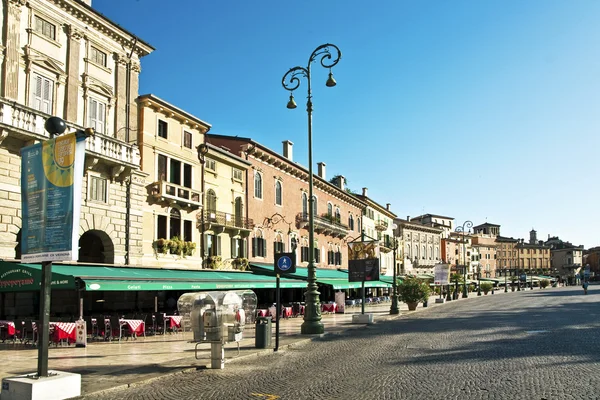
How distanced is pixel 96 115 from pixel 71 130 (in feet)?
8.97

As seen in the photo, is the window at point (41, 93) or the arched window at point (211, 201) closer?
the window at point (41, 93)

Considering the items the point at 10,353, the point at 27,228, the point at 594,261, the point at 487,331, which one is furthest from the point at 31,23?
the point at 594,261

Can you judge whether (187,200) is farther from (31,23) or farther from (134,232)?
(31,23)

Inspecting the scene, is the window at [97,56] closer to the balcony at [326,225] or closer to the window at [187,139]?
the window at [187,139]

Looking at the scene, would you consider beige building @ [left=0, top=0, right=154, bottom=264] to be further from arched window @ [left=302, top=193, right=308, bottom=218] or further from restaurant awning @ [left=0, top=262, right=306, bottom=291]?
arched window @ [left=302, top=193, right=308, bottom=218]

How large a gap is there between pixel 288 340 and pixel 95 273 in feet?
22.1

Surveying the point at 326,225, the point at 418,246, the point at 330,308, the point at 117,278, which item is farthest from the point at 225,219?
the point at 418,246

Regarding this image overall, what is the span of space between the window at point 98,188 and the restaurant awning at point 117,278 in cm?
302

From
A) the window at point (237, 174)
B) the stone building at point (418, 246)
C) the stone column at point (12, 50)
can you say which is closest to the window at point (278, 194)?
the window at point (237, 174)

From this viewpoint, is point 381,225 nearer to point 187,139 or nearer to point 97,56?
point 187,139

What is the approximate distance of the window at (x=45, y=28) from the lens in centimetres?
2027

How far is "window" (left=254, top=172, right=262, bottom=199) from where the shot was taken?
3422 centimetres

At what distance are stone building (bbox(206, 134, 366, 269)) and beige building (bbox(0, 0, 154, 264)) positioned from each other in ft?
29.6

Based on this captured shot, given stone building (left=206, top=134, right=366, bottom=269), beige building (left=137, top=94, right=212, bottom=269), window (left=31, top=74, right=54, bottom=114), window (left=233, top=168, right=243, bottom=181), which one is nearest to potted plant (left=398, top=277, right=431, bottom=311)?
stone building (left=206, top=134, right=366, bottom=269)
